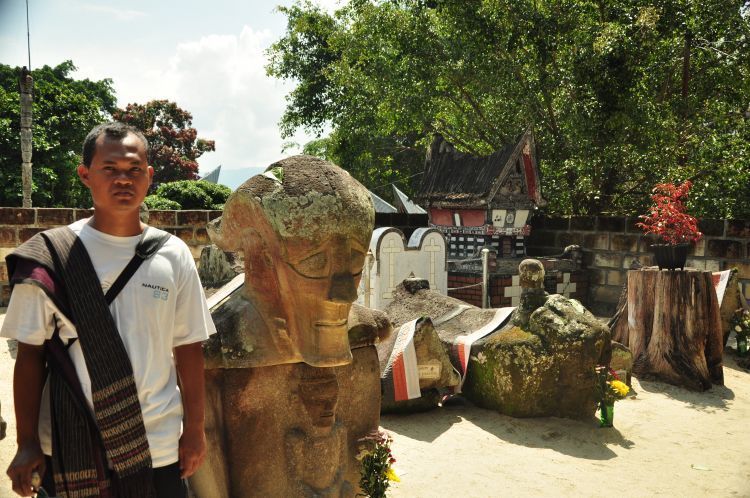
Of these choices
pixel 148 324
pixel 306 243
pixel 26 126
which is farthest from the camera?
pixel 26 126

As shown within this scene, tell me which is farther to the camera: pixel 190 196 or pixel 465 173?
pixel 190 196

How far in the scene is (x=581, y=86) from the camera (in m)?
11.3

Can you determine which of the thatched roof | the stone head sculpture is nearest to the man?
the stone head sculpture

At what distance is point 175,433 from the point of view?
2.12 m

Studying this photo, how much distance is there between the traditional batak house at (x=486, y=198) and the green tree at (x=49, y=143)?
11637mm

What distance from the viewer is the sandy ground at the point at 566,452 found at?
15.1 ft

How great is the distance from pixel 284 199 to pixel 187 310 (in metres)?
0.60

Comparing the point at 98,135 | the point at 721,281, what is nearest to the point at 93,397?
the point at 98,135

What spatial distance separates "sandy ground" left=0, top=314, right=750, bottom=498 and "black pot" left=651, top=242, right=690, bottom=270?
5.87 ft

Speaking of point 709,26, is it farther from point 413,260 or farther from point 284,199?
point 284,199

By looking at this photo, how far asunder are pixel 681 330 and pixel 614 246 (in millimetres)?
4020

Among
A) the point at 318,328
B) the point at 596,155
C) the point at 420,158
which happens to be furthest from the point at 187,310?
the point at 420,158

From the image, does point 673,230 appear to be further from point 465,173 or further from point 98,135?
point 98,135

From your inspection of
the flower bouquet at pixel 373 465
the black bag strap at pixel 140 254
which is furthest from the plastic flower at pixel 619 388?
the black bag strap at pixel 140 254
